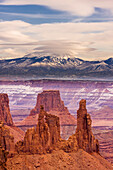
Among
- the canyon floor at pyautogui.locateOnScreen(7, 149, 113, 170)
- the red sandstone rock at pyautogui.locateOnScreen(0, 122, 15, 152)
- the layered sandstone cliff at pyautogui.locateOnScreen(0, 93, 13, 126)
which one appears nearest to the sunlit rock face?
the canyon floor at pyautogui.locateOnScreen(7, 149, 113, 170)

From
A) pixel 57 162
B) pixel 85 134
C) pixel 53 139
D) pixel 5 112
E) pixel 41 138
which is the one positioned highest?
pixel 5 112

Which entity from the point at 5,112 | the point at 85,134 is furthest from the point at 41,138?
the point at 5,112

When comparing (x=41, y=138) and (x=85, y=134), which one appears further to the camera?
(x=85, y=134)

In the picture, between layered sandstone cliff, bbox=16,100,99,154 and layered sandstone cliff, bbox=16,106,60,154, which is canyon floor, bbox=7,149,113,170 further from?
layered sandstone cliff, bbox=16,106,60,154

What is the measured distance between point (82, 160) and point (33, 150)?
6.91 meters

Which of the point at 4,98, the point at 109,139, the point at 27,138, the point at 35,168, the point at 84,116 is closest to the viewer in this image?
the point at 35,168

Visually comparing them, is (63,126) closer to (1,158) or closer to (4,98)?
(4,98)

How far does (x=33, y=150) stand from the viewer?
80000 millimetres

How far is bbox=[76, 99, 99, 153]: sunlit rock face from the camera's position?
8686cm

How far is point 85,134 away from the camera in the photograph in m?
88.9

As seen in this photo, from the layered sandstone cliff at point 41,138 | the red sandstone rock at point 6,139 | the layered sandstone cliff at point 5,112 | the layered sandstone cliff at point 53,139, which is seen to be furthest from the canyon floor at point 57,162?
the layered sandstone cliff at point 5,112

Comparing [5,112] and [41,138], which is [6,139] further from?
[5,112]

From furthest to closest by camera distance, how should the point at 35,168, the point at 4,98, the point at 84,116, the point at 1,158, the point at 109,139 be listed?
1. the point at 109,139
2. the point at 4,98
3. the point at 84,116
4. the point at 35,168
5. the point at 1,158

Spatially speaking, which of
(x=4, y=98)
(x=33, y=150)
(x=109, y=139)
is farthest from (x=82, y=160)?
(x=109, y=139)
